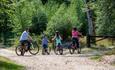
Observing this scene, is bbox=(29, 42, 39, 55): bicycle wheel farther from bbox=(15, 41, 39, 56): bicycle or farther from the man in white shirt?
the man in white shirt

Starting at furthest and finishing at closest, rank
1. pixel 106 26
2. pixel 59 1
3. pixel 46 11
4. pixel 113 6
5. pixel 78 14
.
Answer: pixel 59 1, pixel 78 14, pixel 46 11, pixel 106 26, pixel 113 6

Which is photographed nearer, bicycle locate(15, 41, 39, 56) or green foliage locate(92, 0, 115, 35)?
bicycle locate(15, 41, 39, 56)

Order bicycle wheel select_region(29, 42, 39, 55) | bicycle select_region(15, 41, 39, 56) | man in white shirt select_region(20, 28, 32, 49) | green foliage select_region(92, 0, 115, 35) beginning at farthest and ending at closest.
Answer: green foliage select_region(92, 0, 115, 35) → bicycle wheel select_region(29, 42, 39, 55) → man in white shirt select_region(20, 28, 32, 49) → bicycle select_region(15, 41, 39, 56)

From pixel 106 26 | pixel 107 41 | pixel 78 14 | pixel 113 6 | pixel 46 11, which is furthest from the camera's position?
pixel 78 14

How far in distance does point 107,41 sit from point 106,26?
491 cm

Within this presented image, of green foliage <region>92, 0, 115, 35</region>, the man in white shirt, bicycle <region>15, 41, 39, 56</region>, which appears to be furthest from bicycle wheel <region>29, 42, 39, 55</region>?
green foliage <region>92, 0, 115, 35</region>

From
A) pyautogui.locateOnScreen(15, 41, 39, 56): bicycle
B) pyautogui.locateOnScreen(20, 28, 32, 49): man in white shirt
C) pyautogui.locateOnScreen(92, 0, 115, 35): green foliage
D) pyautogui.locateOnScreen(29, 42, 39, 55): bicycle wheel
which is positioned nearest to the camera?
pyautogui.locateOnScreen(15, 41, 39, 56): bicycle

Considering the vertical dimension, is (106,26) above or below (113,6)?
below

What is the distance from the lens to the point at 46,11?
44.6m

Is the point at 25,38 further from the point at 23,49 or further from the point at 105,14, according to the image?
the point at 105,14

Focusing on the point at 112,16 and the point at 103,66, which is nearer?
the point at 103,66

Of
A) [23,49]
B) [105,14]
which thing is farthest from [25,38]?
[105,14]

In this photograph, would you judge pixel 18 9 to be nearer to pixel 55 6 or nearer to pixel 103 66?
pixel 55 6

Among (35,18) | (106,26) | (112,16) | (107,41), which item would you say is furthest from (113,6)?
(35,18)
